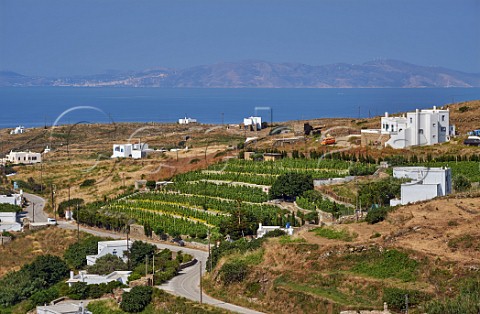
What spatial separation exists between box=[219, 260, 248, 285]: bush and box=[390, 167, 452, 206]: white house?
757 centimetres

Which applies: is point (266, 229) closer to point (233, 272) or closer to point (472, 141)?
point (233, 272)

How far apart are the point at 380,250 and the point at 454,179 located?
32.5 ft

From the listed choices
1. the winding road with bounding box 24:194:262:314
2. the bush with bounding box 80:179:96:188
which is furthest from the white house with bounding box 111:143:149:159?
the winding road with bounding box 24:194:262:314

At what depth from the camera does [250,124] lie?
78125 millimetres

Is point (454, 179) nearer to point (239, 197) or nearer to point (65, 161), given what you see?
point (239, 197)

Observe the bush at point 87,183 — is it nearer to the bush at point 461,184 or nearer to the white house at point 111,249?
the white house at point 111,249

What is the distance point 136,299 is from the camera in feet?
96.3

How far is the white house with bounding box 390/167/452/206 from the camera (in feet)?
116

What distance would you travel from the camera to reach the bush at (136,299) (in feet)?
95.9

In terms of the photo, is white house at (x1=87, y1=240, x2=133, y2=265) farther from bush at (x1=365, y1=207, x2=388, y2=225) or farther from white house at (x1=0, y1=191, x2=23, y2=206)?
white house at (x1=0, y1=191, x2=23, y2=206)

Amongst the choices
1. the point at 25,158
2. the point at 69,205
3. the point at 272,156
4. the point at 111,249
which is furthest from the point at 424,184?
the point at 25,158

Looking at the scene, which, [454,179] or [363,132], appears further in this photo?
[363,132]

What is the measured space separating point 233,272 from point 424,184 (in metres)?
9.00

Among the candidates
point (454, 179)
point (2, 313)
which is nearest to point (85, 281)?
point (2, 313)
